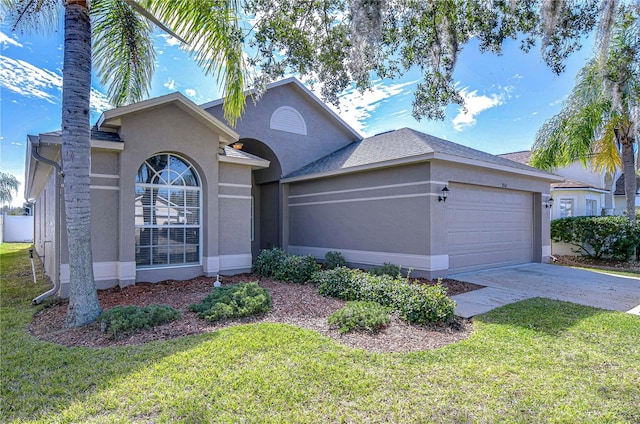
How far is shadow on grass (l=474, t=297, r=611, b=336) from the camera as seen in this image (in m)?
5.84

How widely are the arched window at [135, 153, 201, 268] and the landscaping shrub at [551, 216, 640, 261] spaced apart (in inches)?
622

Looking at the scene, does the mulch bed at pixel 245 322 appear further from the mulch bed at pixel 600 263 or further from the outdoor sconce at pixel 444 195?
the mulch bed at pixel 600 263

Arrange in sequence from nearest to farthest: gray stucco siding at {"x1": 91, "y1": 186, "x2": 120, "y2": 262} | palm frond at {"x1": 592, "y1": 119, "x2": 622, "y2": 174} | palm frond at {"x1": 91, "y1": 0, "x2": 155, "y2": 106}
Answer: gray stucco siding at {"x1": 91, "y1": 186, "x2": 120, "y2": 262}, palm frond at {"x1": 91, "y1": 0, "x2": 155, "y2": 106}, palm frond at {"x1": 592, "y1": 119, "x2": 622, "y2": 174}

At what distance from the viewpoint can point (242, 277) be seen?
995cm

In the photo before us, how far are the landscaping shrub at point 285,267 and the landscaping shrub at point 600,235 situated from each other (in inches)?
495

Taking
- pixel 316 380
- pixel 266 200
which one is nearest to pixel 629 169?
pixel 266 200

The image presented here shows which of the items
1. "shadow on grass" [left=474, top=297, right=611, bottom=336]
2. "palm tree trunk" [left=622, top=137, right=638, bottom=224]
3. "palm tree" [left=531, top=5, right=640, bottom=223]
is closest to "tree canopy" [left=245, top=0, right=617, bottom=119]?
"shadow on grass" [left=474, top=297, right=611, bottom=336]

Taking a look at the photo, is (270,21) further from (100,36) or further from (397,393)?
(397,393)

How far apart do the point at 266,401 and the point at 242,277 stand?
670 centimetres

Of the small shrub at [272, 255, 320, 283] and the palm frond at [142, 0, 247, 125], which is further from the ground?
the palm frond at [142, 0, 247, 125]

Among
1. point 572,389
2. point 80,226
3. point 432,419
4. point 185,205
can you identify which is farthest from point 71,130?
point 572,389

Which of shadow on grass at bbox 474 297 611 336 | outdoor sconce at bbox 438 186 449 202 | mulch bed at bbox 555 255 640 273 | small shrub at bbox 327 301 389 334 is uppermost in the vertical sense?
outdoor sconce at bbox 438 186 449 202

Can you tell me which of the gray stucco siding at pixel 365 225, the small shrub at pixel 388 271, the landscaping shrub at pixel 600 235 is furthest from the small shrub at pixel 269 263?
the landscaping shrub at pixel 600 235

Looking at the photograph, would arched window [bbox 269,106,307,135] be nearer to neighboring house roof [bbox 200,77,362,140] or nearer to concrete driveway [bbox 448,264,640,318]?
neighboring house roof [bbox 200,77,362,140]
